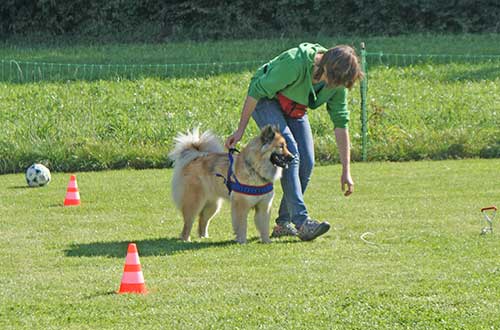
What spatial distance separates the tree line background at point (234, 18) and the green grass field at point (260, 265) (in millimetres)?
16842

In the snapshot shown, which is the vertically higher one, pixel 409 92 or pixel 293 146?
pixel 293 146

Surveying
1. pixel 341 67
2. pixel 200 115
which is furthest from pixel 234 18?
pixel 341 67

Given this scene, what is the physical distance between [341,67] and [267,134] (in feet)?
3.04

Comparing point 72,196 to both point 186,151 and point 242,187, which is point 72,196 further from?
point 242,187

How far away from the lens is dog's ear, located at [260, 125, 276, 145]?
26.9 ft

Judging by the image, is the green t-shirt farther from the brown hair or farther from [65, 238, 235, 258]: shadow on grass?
[65, 238, 235, 258]: shadow on grass

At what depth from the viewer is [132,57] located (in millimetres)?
23359

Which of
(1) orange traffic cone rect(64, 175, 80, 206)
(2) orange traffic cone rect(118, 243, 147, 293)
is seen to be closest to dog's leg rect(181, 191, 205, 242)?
(2) orange traffic cone rect(118, 243, 147, 293)

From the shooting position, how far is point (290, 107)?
8406 millimetres

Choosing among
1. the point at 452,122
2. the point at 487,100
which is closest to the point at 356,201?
the point at 452,122

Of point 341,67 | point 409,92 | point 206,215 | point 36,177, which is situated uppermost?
point 341,67

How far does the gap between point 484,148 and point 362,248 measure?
7098 mm

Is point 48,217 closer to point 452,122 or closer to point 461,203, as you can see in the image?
point 461,203

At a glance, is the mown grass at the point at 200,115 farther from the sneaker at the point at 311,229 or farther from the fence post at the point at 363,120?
the sneaker at the point at 311,229
